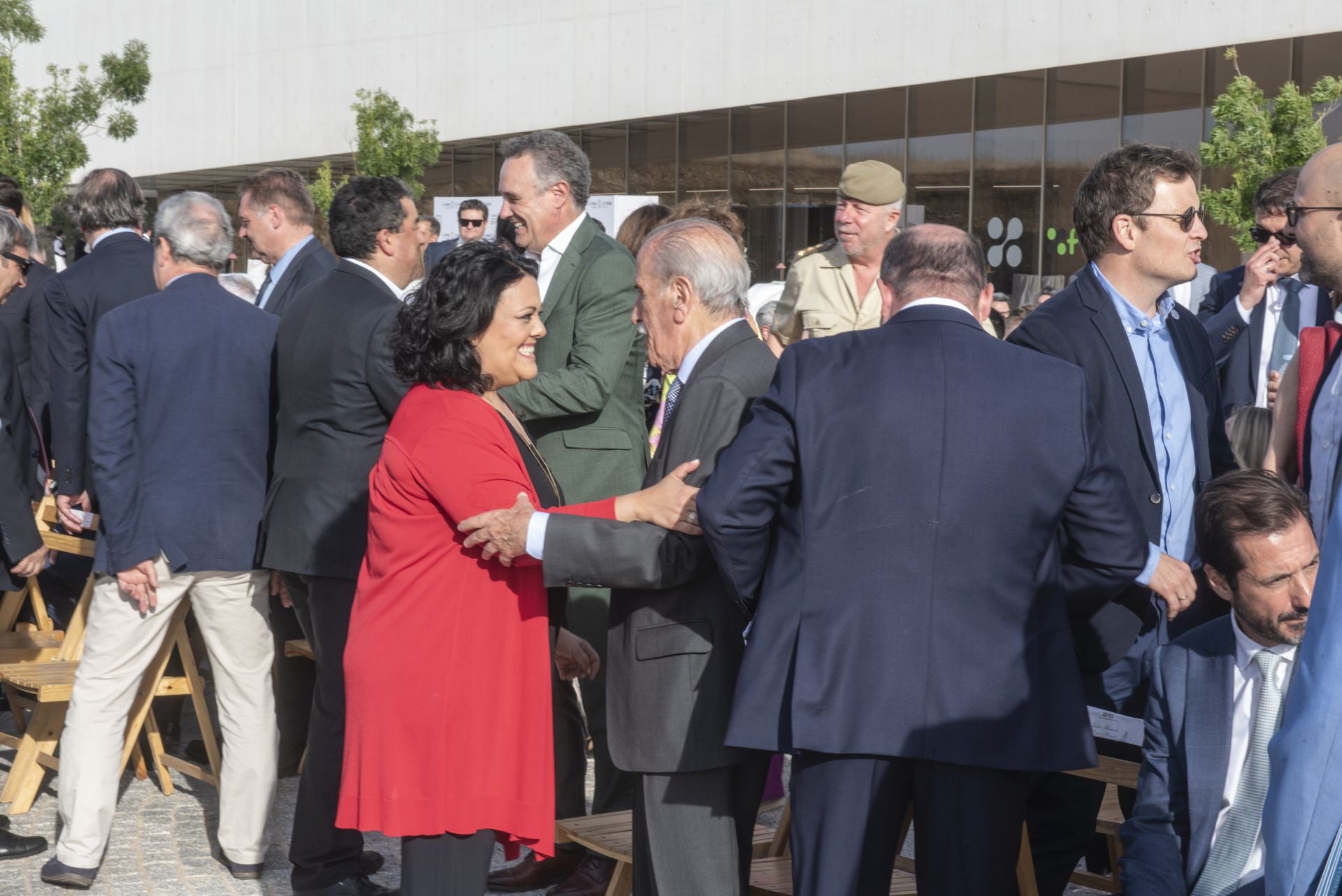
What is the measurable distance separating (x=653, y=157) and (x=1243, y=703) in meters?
25.1

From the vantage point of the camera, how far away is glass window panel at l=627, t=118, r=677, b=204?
2736 centimetres

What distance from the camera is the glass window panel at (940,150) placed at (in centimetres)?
2272

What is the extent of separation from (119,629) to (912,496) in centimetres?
320

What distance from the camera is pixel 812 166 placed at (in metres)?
25.2

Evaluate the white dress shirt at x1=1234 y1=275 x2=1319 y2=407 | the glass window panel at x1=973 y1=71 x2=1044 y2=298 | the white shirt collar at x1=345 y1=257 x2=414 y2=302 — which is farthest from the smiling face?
the glass window panel at x1=973 y1=71 x2=1044 y2=298

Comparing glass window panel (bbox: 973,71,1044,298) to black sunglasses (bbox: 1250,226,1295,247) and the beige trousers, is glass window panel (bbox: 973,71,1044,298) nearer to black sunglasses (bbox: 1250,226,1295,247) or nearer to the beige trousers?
black sunglasses (bbox: 1250,226,1295,247)

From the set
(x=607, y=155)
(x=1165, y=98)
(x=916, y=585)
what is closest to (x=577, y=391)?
(x=916, y=585)

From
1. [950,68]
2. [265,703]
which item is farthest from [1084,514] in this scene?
[950,68]

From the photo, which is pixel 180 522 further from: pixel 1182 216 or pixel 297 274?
pixel 1182 216

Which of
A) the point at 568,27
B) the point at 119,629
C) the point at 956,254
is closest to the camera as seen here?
the point at 956,254

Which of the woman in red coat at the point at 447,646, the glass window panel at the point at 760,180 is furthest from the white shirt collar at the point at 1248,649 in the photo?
the glass window panel at the point at 760,180

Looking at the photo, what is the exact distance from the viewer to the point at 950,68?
72.6 feet

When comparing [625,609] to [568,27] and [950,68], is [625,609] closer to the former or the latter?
[950,68]

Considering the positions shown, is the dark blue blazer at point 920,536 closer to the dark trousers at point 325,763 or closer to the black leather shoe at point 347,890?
the dark trousers at point 325,763
